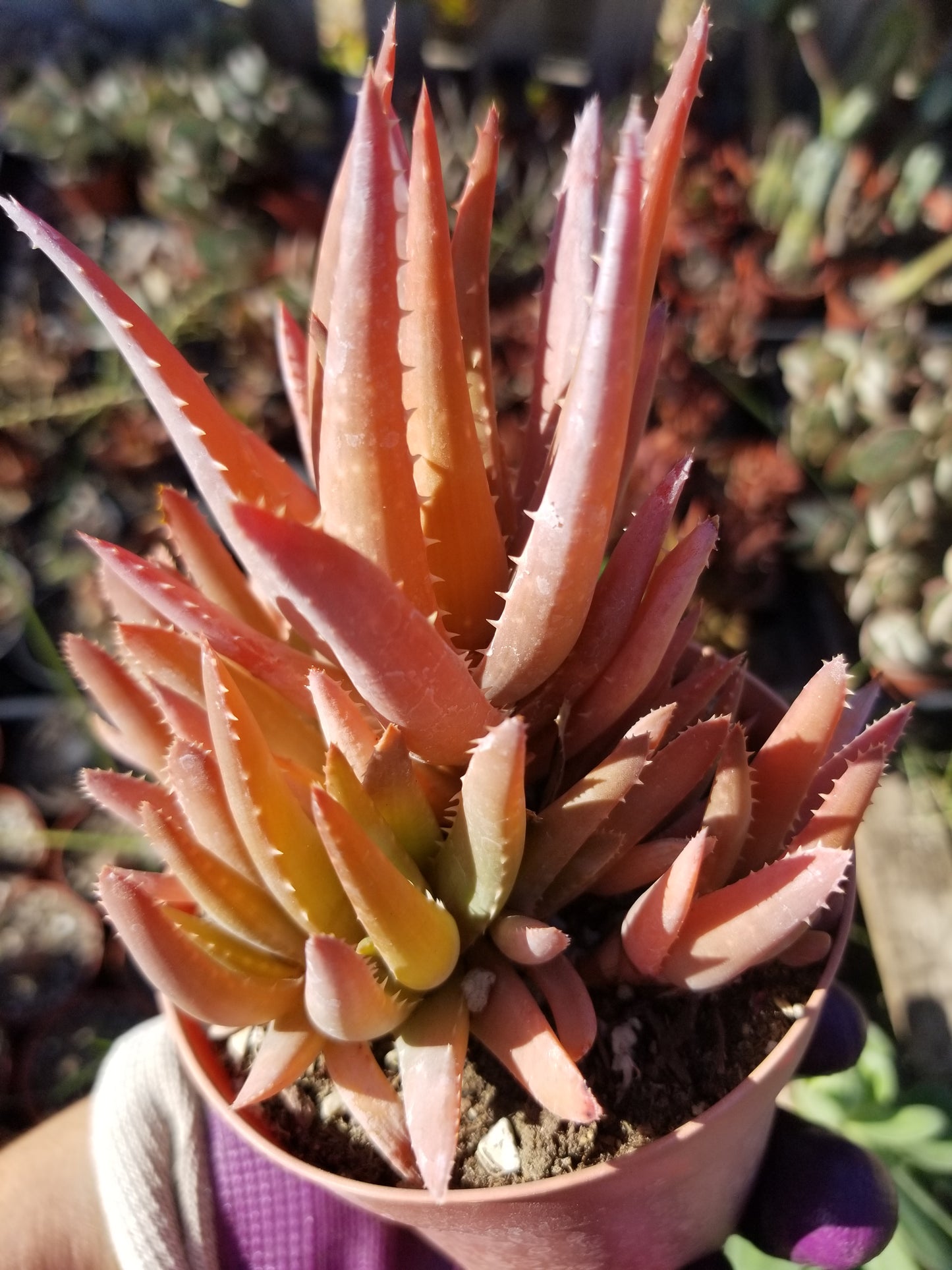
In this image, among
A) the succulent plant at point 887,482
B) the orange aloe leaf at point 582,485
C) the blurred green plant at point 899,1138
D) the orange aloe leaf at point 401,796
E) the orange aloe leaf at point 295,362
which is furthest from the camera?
the succulent plant at point 887,482

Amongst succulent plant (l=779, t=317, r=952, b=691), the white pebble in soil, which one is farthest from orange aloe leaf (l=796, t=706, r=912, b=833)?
succulent plant (l=779, t=317, r=952, b=691)

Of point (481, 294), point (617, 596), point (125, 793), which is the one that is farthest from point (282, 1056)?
point (481, 294)

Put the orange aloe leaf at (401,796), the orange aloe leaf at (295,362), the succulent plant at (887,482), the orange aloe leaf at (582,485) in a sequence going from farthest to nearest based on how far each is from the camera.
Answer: the succulent plant at (887,482), the orange aloe leaf at (295,362), the orange aloe leaf at (401,796), the orange aloe leaf at (582,485)

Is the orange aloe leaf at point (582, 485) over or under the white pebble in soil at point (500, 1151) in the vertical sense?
over

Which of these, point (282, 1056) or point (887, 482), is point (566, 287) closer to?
point (282, 1056)

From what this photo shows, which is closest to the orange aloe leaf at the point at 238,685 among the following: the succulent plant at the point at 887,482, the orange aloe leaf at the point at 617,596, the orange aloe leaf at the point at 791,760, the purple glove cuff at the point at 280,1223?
the orange aloe leaf at the point at 617,596

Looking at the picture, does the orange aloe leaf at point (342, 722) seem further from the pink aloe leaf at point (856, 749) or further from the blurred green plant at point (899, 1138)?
the blurred green plant at point (899, 1138)

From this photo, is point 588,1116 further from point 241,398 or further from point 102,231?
point 102,231

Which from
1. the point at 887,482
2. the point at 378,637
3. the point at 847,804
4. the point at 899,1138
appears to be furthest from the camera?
the point at 887,482
